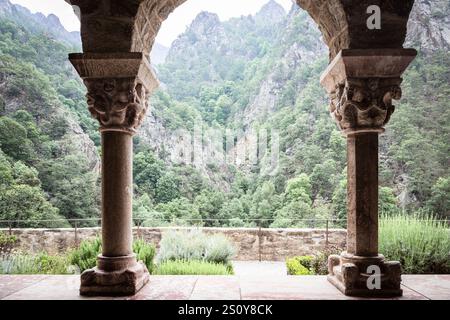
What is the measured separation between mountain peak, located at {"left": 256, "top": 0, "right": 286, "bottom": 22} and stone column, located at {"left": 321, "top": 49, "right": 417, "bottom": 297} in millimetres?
60410

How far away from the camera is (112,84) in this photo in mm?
3391

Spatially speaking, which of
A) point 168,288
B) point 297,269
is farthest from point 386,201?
point 168,288

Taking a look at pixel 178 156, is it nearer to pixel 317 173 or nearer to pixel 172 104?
pixel 172 104

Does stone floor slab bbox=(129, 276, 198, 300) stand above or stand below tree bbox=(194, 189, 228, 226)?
above

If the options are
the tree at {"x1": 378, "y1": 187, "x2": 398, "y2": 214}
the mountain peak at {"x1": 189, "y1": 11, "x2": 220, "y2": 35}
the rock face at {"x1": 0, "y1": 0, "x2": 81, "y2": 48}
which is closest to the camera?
the tree at {"x1": 378, "y1": 187, "x2": 398, "y2": 214}

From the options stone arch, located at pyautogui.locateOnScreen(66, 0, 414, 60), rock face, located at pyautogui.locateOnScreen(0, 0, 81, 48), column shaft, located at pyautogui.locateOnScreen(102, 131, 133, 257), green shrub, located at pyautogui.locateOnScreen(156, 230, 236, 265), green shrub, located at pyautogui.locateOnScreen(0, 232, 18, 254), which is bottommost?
green shrub, located at pyautogui.locateOnScreen(0, 232, 18, 254)

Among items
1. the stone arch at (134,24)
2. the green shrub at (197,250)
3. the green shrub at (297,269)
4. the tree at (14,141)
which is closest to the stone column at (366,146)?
the stone arch at (134,24)

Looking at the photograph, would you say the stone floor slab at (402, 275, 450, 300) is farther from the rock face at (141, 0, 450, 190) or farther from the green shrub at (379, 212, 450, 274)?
the rock face at (141, 0, 450, 190)

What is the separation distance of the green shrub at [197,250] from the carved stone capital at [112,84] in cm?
337

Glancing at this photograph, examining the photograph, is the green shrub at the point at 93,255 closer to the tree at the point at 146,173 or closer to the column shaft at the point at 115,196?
the column shaft at the point at 115,196

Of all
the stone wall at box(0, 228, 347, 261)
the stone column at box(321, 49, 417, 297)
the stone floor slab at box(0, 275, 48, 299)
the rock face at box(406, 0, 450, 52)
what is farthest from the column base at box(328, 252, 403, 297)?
the rock face at box(406, 0, 450, 52)

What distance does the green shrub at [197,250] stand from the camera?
6.43 meters

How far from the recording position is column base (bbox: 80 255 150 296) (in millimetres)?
3248
